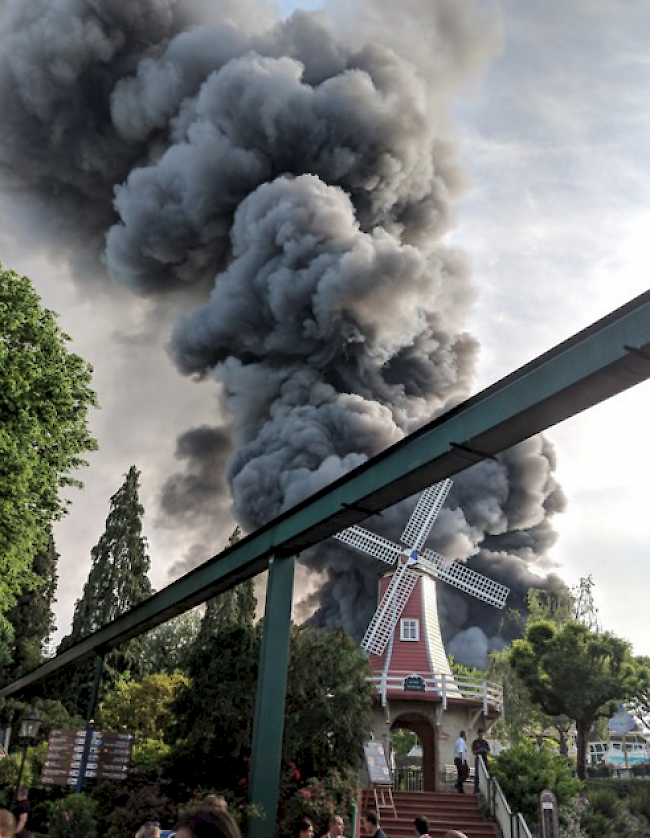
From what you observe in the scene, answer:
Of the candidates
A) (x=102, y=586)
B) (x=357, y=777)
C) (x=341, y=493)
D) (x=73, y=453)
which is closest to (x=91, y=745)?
(x=357, y=777)

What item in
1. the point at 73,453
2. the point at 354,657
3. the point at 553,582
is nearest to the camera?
the point at 354,657

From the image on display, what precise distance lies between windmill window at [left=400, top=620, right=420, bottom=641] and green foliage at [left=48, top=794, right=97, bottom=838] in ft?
73.0

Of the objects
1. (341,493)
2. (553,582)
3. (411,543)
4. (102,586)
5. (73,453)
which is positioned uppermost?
(553,582)

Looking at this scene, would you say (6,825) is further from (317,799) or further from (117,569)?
(117,569)

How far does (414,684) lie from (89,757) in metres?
13.9

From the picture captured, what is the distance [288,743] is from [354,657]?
2584mm

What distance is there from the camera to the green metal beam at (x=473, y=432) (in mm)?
6781

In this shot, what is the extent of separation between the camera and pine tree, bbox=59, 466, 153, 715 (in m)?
38.5

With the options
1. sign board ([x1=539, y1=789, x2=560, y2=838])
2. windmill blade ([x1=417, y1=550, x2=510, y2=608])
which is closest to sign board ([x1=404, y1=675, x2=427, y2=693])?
sign board ([x1=539, y1=789, x2=560, y2=838])

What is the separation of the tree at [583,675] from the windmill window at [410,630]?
17.4ft

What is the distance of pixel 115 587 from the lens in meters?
41.3

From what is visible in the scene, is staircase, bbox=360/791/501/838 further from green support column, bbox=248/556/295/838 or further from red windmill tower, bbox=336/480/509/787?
green support column, bbox=248/556/295/838

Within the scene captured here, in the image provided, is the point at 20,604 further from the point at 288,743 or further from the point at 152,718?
the point at 288,743

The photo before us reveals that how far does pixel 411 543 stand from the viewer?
141 ft
